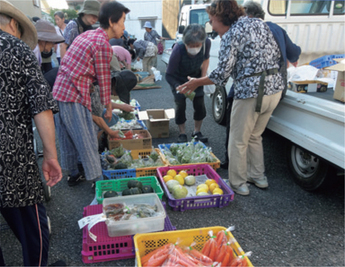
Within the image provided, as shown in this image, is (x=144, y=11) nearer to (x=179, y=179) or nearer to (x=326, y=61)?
(x=326, y=61)

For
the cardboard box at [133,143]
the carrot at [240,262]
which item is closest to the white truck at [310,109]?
the carrot at [240,262]

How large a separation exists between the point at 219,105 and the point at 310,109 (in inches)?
102

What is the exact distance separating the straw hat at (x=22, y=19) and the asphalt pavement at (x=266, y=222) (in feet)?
5.56

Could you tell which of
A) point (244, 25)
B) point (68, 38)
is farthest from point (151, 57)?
point (244, 25)

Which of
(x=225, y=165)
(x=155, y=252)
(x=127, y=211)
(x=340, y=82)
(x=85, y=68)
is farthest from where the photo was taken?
(x=225, y=165)

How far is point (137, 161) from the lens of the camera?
3629 millimetres

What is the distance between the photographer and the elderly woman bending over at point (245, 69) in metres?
2.70

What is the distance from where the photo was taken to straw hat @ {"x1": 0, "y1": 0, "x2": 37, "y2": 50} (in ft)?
4.58

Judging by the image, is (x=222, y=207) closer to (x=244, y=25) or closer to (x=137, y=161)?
(x=137, y=161)

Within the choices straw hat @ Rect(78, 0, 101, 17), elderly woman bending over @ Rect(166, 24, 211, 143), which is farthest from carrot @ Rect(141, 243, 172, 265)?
straw hat @ Rect(78, 0, 101, 17)

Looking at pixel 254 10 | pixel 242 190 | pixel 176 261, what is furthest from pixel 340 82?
pixel 176 261

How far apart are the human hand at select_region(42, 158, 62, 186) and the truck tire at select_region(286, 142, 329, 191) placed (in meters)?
2.47

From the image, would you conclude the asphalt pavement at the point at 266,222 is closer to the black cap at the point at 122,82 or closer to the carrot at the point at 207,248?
the carrot at the point at 207,248

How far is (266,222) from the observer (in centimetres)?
276
